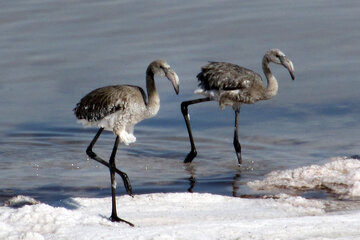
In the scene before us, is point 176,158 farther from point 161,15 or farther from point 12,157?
point 161,15

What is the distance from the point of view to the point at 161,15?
18.2 metres

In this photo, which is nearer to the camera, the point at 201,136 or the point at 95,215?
the point at 95,215

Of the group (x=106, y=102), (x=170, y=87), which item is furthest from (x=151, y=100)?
(x=170, y=87)

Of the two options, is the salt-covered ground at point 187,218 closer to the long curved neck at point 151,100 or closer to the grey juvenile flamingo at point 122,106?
the grey juvenile flamingo at point 122,106

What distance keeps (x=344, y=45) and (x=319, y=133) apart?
13.0 feet

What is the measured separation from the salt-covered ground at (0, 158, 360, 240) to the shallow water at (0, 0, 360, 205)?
0.72 metres

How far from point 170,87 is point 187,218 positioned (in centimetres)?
584

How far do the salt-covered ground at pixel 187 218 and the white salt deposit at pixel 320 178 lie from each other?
0.87ft

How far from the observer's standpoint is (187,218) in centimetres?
852

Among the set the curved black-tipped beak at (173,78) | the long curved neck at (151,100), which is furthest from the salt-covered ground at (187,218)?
the curved black-tipped beak at (173,78)

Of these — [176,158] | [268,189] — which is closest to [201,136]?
[176,158]

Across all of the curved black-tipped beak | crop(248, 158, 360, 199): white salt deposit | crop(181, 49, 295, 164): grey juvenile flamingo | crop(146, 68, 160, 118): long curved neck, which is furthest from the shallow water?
the curved black-tipped beak

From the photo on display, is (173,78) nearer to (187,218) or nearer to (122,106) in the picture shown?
(122,106)

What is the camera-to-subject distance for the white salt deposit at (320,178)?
9781 millimetres
